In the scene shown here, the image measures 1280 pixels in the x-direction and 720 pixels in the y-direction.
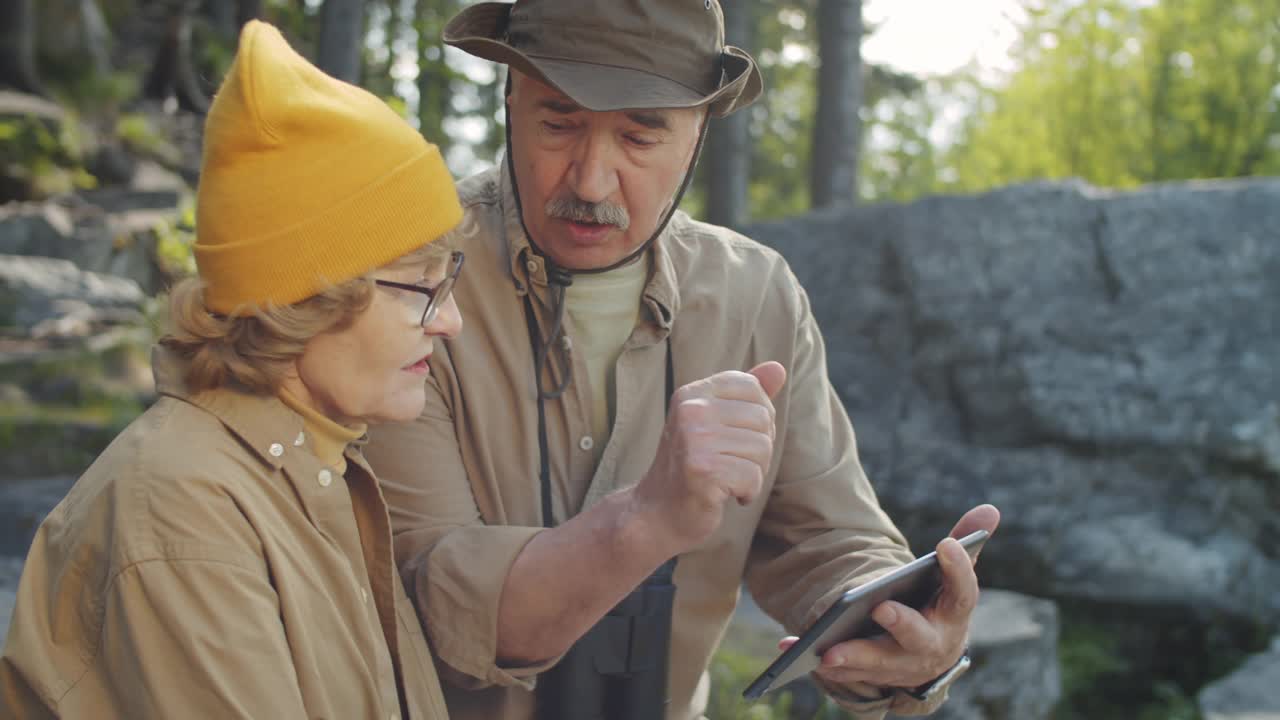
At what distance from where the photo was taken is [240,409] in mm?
1863

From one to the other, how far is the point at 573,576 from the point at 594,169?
85 centimetres

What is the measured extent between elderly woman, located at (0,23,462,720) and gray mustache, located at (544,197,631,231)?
47 cm

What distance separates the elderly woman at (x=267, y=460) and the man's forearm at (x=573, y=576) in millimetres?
189

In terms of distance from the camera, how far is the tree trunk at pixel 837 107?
30.6ft

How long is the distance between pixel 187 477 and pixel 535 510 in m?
0.99

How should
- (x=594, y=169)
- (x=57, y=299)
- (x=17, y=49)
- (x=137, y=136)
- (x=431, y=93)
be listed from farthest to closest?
(x=431, y=93) < (x=137, y=136) < (x=17, y=49) < (x=57, y=299) < (x=594, y=169)

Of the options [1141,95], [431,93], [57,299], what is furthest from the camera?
[431,93]

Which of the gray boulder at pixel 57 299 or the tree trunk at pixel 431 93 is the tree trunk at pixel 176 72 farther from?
the gray boulder at pixel 57 299

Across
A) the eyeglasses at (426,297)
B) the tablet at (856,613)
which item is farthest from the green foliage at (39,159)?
the tablet at (856,613)

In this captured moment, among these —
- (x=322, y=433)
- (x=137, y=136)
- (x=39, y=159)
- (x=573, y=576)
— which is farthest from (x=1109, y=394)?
(x=137, y=136)

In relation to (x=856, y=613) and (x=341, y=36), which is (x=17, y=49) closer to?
(x=341, y=36)

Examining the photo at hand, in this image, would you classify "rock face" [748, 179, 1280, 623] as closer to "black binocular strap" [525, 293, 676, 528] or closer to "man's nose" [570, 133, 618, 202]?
"black binocular strap" [525, 293, 676, 528]

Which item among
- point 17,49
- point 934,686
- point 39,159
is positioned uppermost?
point 934,686

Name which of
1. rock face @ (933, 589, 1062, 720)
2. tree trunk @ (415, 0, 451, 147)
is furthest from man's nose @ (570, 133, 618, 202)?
tree trunk @ (415, 0, 451, 147)
